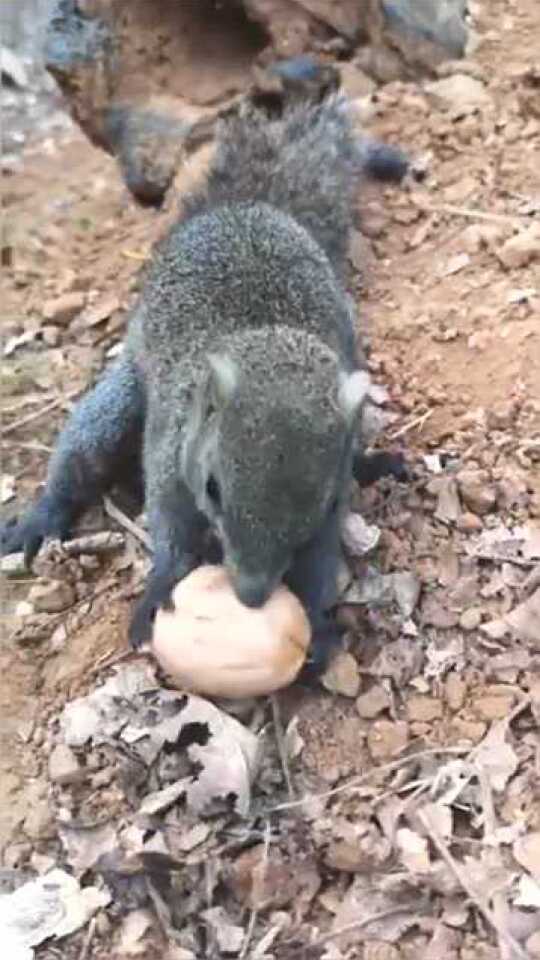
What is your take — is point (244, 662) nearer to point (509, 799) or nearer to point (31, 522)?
point (509, 799)

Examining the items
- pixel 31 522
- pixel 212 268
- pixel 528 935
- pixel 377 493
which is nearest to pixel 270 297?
pixel 212 268

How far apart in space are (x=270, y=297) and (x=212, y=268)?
0.25 metres

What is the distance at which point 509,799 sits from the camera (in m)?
4.05

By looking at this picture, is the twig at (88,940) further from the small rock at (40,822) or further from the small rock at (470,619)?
the small rock at (470,619)

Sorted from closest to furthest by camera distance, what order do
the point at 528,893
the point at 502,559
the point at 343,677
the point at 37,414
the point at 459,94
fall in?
the point at 528,893 < the point at 343,677 < the point at 502,559 < the point at 37,414 < the point at 459,94

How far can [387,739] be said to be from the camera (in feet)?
13.7

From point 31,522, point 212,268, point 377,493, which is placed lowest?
point 31,522

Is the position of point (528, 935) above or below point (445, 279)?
below

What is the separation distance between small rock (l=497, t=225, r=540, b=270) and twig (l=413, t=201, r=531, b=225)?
0.13 meters

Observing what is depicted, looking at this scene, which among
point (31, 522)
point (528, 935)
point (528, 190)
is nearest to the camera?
point (528, 935)

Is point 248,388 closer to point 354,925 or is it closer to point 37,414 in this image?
point 354,925

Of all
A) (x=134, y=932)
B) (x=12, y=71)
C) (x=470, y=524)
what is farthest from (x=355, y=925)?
(x=12, y=71)

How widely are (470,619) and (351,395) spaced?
60cm

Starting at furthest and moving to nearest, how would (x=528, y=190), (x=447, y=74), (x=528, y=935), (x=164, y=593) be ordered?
1. (x=447, y=74)
2. (x=528, y=190)
3. (x=164, y=593)
4. (x=528, y=935)
